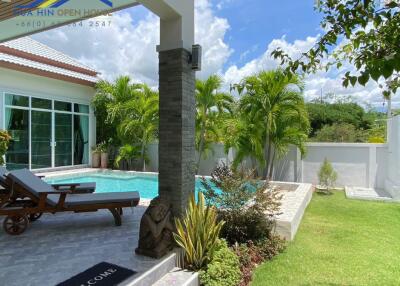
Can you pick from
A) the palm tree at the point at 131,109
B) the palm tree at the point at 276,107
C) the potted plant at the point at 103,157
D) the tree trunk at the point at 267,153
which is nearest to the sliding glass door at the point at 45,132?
the potted plant at the point at 103,157

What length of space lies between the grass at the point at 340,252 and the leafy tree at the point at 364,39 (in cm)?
315

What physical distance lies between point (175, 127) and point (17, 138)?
10835 mm

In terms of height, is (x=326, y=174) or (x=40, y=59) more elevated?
(x=40, y=59)

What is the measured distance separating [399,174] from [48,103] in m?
14.6

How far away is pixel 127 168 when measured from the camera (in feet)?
50.1

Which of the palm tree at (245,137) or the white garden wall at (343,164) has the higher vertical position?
the palm tree at (245,137)

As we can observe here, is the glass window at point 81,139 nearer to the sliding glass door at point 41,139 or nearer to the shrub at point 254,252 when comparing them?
the sliding glass door at point 41,139

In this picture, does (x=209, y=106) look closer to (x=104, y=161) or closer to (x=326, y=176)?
(x=326, y=176)

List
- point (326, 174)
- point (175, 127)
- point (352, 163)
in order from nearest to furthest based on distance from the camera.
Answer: point (175, 127) → point (326, 174) → point (352, 163)

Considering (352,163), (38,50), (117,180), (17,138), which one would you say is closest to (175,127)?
(117,180)

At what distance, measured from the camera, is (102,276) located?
3.35 meters

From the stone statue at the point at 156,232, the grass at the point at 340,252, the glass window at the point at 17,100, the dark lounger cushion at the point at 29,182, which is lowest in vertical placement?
the grass at the point at 340,252

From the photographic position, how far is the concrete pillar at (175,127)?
4.41m

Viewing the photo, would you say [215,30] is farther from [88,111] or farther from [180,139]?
[180,139]
